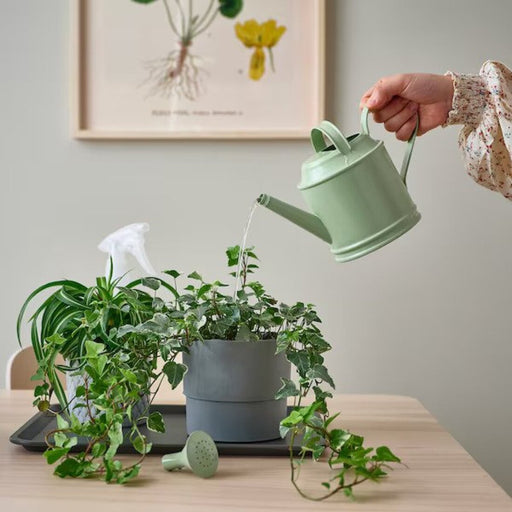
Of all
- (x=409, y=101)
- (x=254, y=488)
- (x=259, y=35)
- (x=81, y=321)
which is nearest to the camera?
(x=254, y=488)

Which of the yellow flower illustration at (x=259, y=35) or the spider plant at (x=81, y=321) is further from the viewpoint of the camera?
the yellow flower illustration at (x=259, y=35)

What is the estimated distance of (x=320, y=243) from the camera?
220 centimetres

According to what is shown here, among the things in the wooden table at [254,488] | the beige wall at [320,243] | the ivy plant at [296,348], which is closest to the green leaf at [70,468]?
the wooden table at [254,488]

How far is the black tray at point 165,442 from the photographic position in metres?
1.05

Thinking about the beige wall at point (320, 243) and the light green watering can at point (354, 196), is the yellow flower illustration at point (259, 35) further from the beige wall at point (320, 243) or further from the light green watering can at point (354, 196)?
the light green watering can at point (354, 196)

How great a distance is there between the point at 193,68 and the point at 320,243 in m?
0.60

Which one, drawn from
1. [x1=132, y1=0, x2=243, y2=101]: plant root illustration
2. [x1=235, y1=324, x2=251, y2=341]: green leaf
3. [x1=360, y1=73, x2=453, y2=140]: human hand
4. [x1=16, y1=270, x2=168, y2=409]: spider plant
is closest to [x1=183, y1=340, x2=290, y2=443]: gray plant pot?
[x1=235, y1=324, x2=251, y2=341]: green leaf

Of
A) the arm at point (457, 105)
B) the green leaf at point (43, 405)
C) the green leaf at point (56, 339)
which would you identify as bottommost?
the green leaf at point (43, 405)

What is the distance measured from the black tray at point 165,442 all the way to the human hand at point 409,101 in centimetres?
53

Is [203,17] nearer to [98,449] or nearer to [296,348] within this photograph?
[296,348]

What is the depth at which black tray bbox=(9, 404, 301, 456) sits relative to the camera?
1.05 meters

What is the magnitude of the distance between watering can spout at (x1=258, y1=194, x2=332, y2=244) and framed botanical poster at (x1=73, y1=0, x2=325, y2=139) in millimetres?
1091

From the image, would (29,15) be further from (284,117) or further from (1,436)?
(1,436)

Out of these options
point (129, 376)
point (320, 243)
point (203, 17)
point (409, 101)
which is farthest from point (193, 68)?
point (129, 376)
